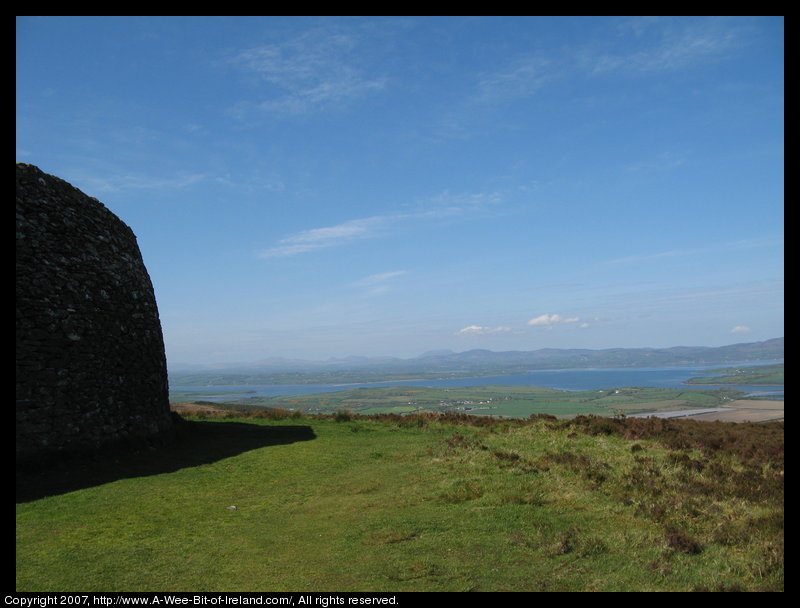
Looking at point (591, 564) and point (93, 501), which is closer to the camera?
point (591, 564)

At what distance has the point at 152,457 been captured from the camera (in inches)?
610

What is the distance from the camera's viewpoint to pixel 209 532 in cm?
902

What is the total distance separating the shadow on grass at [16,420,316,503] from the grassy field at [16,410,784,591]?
0.09m

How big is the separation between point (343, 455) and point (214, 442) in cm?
560

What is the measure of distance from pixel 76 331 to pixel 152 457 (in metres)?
4.50

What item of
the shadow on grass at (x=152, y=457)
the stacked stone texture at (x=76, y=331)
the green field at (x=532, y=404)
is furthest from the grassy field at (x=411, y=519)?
the green field at (x=532, y=404)

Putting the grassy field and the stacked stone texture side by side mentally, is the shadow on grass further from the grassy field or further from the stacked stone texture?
the stacked stone texture

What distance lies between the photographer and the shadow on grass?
12.2m

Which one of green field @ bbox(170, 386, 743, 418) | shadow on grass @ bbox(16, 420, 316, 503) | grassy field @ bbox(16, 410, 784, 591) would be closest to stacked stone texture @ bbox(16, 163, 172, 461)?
shadow on grass @ bbox(16, 420, 316, 503)

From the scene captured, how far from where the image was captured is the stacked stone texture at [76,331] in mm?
13336

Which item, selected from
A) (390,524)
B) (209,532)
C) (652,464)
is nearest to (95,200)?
(209,532)

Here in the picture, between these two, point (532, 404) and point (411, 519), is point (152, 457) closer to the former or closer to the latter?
Answer: point (411, 519)

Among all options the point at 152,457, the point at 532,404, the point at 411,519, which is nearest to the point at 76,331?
the point at 152,457

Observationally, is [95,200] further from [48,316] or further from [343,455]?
[343,455]
